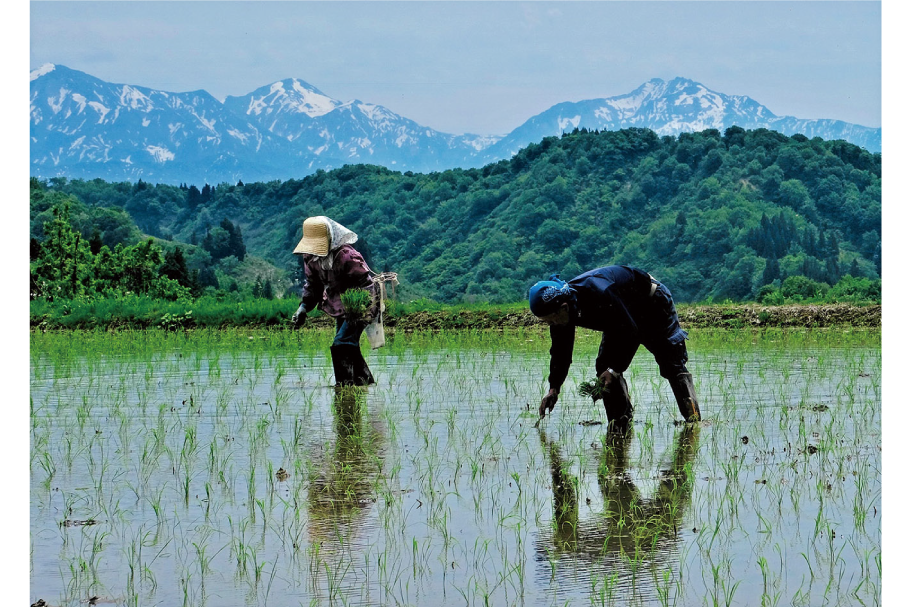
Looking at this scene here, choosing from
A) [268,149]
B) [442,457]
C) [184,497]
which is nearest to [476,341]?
[442,457]

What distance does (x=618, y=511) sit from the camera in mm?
5355

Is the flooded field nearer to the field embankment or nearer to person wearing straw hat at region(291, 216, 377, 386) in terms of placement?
person wearing straw hat at region(291, 216, 377, 386)

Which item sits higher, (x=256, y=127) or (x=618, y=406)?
(x=256, y=127)

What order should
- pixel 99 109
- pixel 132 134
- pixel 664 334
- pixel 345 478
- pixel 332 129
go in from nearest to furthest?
pixel 345 478 → pixel 664 334 → pixel 99 109 → pixel 132 134 → pixel 332 129

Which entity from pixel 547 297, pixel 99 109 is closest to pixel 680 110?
pixel 99 109

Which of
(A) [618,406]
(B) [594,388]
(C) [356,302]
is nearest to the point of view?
(B) [594,388]

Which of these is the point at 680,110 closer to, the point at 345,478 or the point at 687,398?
the point at 687,398

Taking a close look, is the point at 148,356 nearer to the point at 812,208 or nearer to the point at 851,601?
the point at 851,601

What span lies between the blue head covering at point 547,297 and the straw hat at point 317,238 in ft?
11.6

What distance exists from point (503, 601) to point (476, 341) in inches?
434

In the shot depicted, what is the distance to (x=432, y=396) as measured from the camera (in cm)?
950

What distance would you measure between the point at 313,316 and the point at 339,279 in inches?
338

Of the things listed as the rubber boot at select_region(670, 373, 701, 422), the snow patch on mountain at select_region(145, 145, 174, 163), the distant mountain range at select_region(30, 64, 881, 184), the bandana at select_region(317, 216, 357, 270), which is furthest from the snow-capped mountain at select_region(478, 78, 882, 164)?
the rubber boot at select_region(670, 373, 701, 422)

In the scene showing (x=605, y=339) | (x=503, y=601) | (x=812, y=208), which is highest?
(x=812, y=208)
